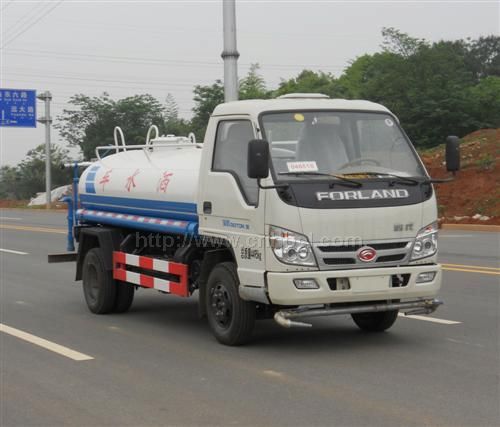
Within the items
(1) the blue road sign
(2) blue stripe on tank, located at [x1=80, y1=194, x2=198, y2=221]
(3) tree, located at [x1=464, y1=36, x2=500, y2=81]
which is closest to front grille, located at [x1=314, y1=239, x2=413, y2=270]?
(2) blue stripe on tank, located at [x1=80, y1=194, x2=198, y2=221]

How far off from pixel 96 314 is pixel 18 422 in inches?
190

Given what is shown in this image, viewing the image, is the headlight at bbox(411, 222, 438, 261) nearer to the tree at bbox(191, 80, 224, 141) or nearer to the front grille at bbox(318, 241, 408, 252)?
the front grille at bbox(318, 241, 408, 252)

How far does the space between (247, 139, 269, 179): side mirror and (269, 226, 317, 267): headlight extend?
0.51 metres

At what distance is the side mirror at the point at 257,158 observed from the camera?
7.40 meters

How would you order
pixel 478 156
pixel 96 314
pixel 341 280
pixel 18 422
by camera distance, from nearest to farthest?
pixel 18 422 → pixel 341 280 → pixel 96 314 → pixel 478 156

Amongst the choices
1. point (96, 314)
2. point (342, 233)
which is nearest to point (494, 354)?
point (342, 233)

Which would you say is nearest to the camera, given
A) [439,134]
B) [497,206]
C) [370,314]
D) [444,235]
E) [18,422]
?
[18,422]

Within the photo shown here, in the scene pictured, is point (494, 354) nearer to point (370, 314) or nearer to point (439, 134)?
point (370, 314)

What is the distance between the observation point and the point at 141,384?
6.81 metres

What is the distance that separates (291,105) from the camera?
822 centimetres

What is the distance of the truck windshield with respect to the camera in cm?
791

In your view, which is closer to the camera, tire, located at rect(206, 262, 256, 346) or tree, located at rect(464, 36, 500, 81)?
tire, located at rect(206, 262, 256, 346)

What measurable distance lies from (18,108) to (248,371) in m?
44.0

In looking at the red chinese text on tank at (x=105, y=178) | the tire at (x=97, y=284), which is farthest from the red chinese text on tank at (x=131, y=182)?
the tire at (x=97, y=284)
